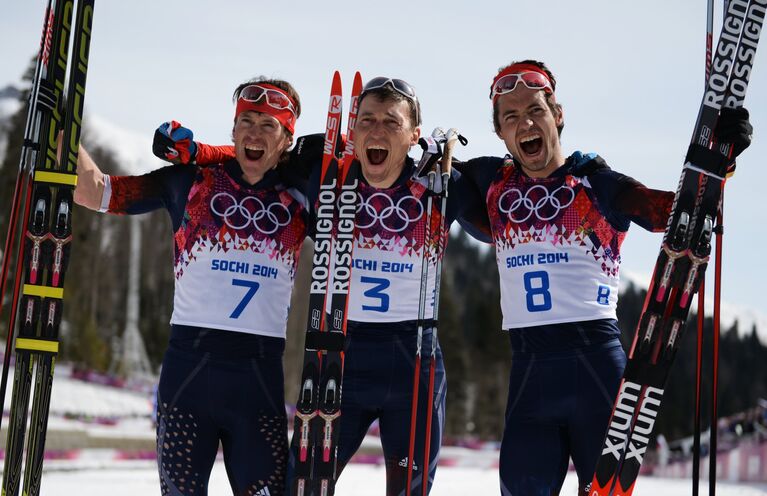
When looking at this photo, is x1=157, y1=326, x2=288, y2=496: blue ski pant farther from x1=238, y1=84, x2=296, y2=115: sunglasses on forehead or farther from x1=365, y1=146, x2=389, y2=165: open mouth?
x1=238, y1=84, x2=296, y2=115: sunglasses on forehead

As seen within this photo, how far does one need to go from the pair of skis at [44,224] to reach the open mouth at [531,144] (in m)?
2.15

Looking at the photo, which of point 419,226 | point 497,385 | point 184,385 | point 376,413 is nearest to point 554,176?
point 419,226

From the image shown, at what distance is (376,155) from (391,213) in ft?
1.04

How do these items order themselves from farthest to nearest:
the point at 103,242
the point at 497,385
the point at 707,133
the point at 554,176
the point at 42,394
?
the point at 103,242 → the point at 497,385 → the point at 554,176 → the point at 42,394 → the point at 707,133

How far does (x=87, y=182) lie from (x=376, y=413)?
1939 mm

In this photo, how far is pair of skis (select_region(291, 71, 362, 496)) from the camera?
3.95m

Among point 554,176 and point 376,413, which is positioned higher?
point 554,176

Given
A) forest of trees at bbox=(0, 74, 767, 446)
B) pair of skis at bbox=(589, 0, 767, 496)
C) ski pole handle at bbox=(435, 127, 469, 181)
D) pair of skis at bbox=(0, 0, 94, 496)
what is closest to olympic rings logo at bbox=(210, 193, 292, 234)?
pair of skis at bbox=(0, 0, 94, 496)

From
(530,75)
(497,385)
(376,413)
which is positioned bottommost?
(497,385)

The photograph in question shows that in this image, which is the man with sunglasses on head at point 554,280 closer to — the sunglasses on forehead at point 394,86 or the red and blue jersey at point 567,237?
the red and blue jersey at point 567,237

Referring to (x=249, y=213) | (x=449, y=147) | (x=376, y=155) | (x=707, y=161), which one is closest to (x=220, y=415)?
(x=249, y=213)

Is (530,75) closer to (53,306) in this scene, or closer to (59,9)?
(59,9)

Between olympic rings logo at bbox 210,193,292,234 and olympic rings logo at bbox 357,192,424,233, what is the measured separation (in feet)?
1.30

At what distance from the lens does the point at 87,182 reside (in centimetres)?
430
